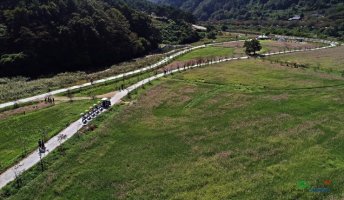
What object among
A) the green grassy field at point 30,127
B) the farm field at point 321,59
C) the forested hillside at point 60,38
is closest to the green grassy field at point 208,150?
the green grassy field at point 30,127

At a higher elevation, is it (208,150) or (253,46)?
(253,46)

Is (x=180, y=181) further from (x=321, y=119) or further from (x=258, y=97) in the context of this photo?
(x=258, y=97)

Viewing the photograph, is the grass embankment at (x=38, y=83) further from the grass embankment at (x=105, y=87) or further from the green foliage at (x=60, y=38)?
the green foliage at (x=60, y=38)

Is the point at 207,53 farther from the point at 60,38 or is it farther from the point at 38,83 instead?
the point at 38,83

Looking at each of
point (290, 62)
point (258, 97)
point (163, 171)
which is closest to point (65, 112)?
point (163, 171)

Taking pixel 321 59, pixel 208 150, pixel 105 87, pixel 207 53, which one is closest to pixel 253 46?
pixel 207 53

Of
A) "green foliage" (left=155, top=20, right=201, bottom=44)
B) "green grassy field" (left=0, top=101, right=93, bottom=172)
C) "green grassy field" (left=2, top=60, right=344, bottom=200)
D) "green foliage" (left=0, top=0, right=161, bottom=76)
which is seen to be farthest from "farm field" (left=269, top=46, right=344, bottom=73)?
"green foliage" (left=155, top=20, right=201, bottom=44)

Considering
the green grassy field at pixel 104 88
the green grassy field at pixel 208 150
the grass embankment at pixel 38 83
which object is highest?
the grass embankment at pixel 38 83

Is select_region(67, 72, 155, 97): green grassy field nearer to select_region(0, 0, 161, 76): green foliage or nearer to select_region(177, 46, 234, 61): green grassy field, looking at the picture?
select_region(0, 0, 161, 76): green foliage
